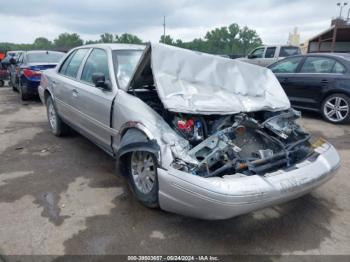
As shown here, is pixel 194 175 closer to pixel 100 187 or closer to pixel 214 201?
pixel 214 201

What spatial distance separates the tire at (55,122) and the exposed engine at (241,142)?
120 inches

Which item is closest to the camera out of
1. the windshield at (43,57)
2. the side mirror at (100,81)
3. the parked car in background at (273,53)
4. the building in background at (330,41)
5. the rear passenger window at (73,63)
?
the side mirror at (100,81)

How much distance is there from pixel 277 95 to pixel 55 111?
3732 mm

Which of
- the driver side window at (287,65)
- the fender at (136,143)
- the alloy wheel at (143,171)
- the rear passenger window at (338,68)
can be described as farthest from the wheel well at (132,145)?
the driver side window at (287,65)

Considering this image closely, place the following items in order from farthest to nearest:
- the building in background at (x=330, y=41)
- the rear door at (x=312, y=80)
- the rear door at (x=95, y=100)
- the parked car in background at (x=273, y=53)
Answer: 1. the building in background at (x=330, y=41)
2. the parked car in background at (x=273, y=53)
3. the rear door at (x=312, y=80)
4. the rear door at (x=95, y=100)

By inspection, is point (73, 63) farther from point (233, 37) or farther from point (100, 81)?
point (233, 37)

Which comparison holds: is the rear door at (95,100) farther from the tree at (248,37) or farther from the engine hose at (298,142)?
the tree at (248,37)

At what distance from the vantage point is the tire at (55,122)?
5339 mm

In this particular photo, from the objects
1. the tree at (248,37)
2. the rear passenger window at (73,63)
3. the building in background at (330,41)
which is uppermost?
the tree at (248,37)

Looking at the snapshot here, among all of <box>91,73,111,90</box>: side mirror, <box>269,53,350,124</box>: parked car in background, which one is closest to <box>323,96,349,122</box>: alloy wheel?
<box>269,53,350,124</box>: parked car in background

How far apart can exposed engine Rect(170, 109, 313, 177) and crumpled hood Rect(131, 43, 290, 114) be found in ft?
0.44

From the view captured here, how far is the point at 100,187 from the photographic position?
359cm

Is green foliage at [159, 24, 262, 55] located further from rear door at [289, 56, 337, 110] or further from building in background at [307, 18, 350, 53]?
rear door at [289, 56, 337, 110]

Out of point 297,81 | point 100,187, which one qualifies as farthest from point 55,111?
point 297,81
